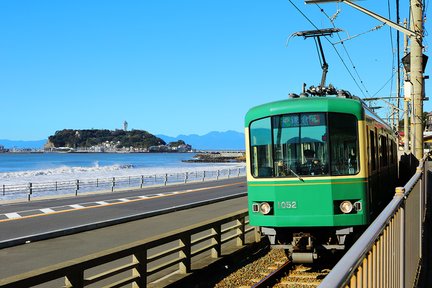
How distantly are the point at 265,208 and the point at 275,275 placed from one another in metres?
1.24

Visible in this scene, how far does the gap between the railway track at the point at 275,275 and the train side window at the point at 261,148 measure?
75.4 inches

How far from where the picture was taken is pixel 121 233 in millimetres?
14250

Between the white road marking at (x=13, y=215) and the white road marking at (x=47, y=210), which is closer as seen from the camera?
the white road marking at (x=13, y=215)

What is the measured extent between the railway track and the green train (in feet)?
1.50

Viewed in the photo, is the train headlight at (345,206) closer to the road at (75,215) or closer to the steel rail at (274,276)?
the steel rail at (274,276)

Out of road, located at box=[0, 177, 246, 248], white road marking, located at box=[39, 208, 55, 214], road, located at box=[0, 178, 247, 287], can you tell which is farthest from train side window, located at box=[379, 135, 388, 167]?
white road marking, located at box=[39, 208, 55, 214]

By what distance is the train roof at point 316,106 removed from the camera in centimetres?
945

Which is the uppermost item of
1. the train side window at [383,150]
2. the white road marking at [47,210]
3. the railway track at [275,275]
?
the train side window at [383,150]

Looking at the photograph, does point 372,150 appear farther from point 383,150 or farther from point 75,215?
point 75,215

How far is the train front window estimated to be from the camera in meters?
9.41

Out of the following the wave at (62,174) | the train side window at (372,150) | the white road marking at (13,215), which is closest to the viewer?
the train side window at (372,150)

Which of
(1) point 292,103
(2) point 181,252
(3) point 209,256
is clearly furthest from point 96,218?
(1) point 292,103

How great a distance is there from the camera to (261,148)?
9836 millimetres

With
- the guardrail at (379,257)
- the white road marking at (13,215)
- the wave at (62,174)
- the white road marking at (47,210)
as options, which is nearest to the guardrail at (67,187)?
the white road marking at (47,210)
